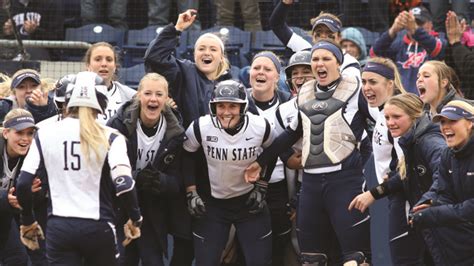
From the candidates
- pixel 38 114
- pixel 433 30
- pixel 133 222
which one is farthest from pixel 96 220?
pixel 433 30

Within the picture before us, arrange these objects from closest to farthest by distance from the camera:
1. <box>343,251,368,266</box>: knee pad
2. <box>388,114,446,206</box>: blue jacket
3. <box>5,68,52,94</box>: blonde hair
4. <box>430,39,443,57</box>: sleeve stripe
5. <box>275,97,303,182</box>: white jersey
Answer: <box>388,114,446,206</box>: blue jacket < <box>343,251,368,266</box>: knee pad < <box>275,97,303,182</box>: white jersey < <box>5,68,52,94</box>: blonde hair < <box>430,39,443,57</box>: sleeve stripe

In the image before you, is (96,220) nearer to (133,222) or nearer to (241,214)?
(133,222)

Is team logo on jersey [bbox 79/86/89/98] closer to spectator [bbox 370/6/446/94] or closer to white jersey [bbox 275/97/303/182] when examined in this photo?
white jersey [bbox 275/97/303/182]

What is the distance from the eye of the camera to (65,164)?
780 centimetres

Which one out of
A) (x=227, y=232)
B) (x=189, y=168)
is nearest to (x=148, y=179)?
(x=189, y=168)

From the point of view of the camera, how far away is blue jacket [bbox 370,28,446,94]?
11.6 m

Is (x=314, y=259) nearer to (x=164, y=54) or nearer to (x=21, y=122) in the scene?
(x=164, y=54)

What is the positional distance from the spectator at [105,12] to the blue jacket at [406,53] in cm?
354

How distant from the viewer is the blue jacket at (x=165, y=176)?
9281 mm

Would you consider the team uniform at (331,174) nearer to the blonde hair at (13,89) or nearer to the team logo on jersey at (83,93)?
the team logo on jersey at (83,93)

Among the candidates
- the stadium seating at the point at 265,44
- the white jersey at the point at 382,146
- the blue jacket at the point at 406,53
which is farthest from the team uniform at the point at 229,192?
the stadium seating at the point at 265,44

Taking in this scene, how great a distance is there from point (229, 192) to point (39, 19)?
532 centimetres


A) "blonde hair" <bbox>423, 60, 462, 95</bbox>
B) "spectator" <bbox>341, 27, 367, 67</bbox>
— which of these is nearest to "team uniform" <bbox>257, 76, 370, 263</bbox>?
"blonde hair" <bbox>423, 60, 462, 95</bbox>

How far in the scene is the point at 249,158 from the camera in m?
9.34
